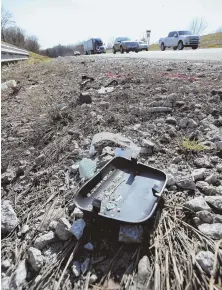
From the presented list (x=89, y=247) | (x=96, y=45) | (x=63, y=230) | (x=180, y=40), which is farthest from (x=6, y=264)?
(x=96, y=45)

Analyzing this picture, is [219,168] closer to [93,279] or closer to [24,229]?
[93,279]

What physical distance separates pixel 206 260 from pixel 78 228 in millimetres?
613

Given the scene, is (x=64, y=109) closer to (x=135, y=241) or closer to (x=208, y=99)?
(x=208, y=99)

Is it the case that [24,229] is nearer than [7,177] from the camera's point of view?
Yes

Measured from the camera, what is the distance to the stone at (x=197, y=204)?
126 centimetres

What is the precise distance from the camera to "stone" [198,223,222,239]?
112 cm

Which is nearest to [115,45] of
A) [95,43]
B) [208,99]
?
[95,43]

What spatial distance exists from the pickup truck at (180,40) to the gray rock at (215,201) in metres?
17.6

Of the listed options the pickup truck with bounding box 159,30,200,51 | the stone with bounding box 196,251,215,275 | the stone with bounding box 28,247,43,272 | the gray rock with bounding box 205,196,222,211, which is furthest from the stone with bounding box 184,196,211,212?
the pickup truck with bounding box 159,30,200,51

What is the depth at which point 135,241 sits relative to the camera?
111 centimetres

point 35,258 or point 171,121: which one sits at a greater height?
point 171,121

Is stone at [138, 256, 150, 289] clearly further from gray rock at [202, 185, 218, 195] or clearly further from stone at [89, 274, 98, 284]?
gray rock at [202, 185, 218, 195]

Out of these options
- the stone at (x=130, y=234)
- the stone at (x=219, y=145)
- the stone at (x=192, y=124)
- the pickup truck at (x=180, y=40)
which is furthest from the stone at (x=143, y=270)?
the pickup truck at (x=180, y=40)

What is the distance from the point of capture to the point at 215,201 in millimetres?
1305
